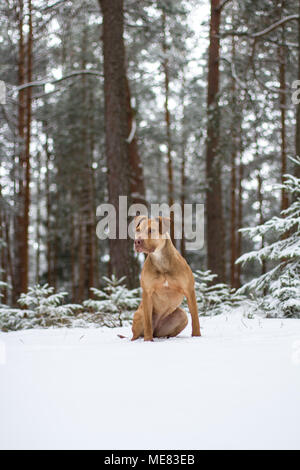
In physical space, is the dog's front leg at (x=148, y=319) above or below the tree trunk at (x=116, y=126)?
below

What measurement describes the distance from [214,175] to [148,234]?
324 inches

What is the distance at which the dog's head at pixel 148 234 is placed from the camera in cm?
368

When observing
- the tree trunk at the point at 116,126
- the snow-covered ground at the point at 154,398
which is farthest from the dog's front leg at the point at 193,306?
the tree trunk at the point at 116,126

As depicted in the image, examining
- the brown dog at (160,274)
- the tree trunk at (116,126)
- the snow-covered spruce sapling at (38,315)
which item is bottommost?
the snow-covered spruce sapling at (38,315)

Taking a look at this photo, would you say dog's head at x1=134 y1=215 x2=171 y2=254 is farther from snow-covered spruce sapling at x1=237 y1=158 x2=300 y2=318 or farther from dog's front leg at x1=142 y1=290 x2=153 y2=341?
snow-covered spruce sapling at x1=237 y1=158 x2=300 y2=318

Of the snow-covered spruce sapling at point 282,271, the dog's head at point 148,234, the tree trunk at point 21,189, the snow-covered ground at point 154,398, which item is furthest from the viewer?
the tree trunk at point 21,189

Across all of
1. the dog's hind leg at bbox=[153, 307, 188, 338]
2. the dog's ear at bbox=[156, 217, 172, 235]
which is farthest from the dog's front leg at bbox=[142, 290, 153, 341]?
the dog's ear at bbox=[156, 217, 172, 235]

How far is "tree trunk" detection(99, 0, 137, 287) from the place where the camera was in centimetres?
857

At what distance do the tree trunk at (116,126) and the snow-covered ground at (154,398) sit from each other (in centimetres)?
544

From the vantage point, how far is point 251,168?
18453 mm

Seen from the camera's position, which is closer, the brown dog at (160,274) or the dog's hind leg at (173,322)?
the brown dog at (160,274)

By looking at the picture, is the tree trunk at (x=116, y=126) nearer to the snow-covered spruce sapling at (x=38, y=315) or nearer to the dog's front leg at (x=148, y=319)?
the snow-covered spruce sapling at (x=38, y=315)

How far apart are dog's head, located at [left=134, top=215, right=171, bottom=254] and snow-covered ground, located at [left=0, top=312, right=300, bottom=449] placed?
97 cm

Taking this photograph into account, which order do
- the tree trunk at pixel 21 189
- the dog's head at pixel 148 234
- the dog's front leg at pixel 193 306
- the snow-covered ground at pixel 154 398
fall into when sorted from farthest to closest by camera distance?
the tree trunk at pixel 21 189 → the dog's front leg at pixel 193 306 → the dog's head at pixel 148 234 → the snow-covered ground at pixel 154 398
